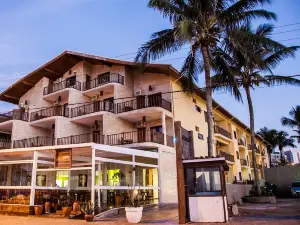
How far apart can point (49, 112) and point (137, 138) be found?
9071mm

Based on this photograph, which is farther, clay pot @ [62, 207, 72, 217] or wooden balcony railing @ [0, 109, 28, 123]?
wooden balcony railing @ [0, 109, 28, 123]

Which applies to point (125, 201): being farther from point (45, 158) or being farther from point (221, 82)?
point (221, 82)

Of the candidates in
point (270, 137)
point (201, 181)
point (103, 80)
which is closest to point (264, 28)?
point (103, 80)

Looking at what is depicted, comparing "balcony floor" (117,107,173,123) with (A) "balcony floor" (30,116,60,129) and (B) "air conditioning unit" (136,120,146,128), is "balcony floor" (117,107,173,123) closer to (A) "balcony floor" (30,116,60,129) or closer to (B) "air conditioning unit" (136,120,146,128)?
(B) "air conditioning unit" (136,120,146,128)

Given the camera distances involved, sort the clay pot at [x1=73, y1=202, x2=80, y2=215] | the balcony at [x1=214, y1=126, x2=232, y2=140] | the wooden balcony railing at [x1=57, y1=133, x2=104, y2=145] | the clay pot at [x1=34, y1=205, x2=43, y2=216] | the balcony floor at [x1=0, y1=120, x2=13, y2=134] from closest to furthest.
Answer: the clay pot at [x1=73, y1=202, x2=80, y2=215] → the clay pot at [x1=34, y1=205, x2=43, y2=216] → the wooden balcony railing at [x1=57, y1=133, x2=104, y2=145] → the balcony floor at [x1=0, y1=120, x2=13, y2=134] → the balcony at [x1=214, y1=126, x2=232, y2=140]

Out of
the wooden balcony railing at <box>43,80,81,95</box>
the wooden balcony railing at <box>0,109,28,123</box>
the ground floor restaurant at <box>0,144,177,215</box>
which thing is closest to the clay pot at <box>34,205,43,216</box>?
the ground floor restaurant at <box>0,144,177,215</box>

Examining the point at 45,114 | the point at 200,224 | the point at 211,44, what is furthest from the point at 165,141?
the point at 45,114

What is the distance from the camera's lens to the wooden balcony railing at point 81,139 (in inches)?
867

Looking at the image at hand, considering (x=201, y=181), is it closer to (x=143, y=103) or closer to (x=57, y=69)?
(x=143, y=103)

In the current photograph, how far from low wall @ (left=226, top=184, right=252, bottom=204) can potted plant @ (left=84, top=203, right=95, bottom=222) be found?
875cm

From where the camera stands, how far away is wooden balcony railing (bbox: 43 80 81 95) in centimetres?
2445

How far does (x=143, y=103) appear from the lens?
21.4 meters

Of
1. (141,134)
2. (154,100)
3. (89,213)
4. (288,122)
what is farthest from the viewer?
(288,122)

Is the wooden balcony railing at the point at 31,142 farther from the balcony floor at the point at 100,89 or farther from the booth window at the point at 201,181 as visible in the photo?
the booth window at the point at 201,181
